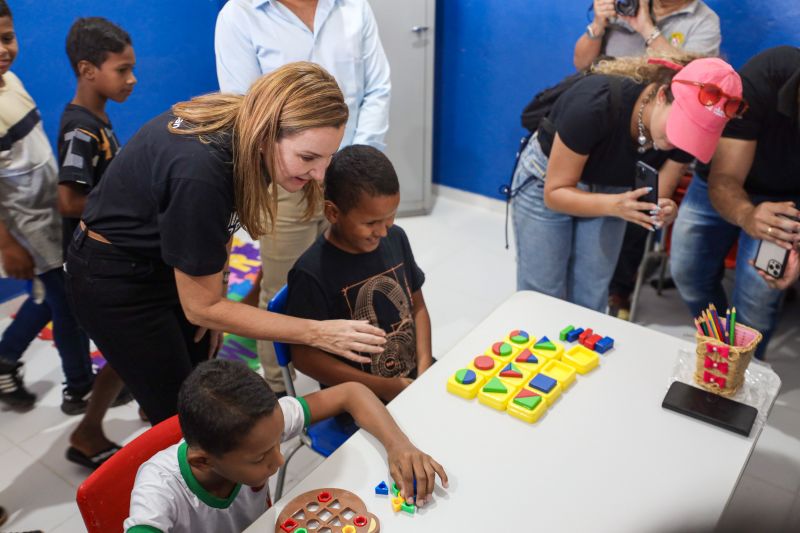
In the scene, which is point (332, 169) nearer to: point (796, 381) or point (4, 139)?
point (4, 139)

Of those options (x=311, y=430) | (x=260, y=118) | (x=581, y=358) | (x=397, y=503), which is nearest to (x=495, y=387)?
(x=581, y=358)

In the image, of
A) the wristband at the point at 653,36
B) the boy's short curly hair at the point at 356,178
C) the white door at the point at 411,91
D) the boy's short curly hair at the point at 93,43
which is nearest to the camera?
the boy's short curly hair at the point at 356,178

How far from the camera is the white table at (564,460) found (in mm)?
1092

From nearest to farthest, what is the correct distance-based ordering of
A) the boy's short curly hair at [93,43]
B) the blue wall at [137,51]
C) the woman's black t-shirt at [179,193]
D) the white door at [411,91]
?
the woman's black t-shirt at [179,193] < the boy's short curly hair at [93,43] < the blue wall at [137,51] < the white door at [411,91]

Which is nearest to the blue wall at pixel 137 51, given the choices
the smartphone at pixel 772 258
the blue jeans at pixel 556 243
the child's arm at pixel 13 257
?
the child's arm at pixel 13 257

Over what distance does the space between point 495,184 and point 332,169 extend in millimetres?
2659

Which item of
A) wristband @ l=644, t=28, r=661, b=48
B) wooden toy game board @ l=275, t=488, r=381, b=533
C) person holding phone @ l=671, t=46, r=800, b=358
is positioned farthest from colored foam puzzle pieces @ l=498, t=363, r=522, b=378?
wristband @ l=644, t=28, r=661, b=48

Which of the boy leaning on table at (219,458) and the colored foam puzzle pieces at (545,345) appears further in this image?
the colored foam puzzle pieces at (545,345)

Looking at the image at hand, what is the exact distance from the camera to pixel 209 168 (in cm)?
122

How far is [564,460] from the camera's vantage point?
1.21 m

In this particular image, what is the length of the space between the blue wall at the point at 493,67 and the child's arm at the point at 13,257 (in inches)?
108

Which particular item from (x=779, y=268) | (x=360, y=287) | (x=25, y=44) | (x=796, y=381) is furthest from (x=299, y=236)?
(x=796, y=381)

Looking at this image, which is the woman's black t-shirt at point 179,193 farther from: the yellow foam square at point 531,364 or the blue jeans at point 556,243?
the blue jeans at point 556,243

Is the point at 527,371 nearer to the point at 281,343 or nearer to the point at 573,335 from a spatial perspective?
the point at 573,335
